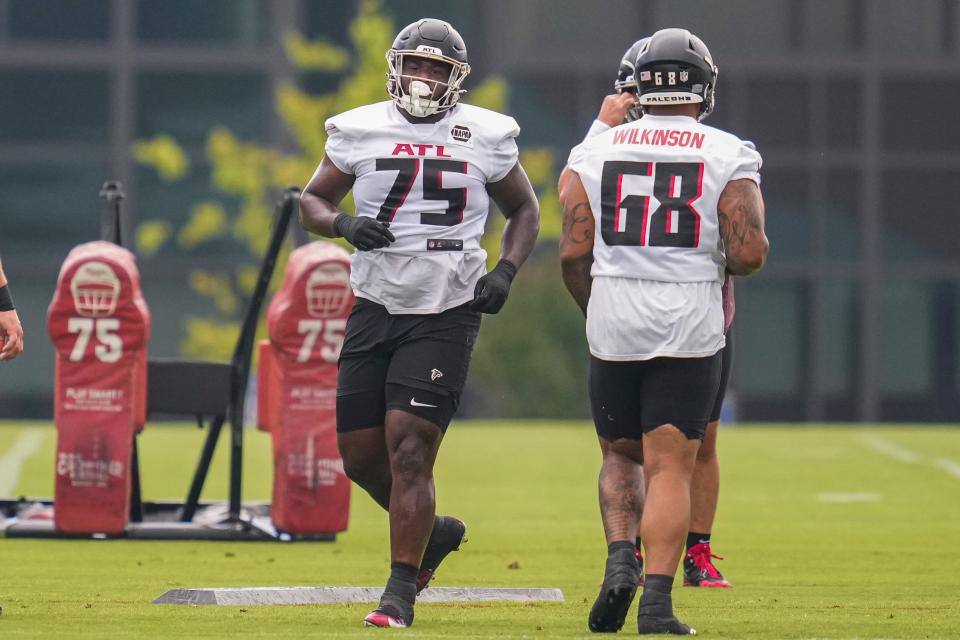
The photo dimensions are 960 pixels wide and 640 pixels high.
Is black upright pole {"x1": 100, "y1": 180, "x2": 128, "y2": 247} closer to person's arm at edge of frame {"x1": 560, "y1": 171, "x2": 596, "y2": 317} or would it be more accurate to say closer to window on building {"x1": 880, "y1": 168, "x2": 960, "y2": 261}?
person's arm at edge of frame {"x1": 560, "y1": 171, "x2": 596, "y2": 317}

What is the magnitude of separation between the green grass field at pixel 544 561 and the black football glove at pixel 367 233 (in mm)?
1337

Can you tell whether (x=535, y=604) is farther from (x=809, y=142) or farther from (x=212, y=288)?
(x=809, y=142)

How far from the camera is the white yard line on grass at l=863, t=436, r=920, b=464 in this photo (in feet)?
63.8

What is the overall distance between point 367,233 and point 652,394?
1.17m

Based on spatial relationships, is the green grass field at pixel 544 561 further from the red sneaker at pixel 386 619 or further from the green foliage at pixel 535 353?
the green foliage at pixel 535 353

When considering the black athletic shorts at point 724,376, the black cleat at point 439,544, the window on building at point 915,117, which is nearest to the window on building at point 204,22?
the window on building at point 915,117

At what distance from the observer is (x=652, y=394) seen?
7.23m

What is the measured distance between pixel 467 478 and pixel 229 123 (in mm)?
17435

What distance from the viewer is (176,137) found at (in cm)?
3319

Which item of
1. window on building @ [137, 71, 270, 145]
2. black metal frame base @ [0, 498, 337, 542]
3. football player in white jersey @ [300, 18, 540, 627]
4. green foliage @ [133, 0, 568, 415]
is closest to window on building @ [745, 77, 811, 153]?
green foliage @ [133, 0, 568, 415]

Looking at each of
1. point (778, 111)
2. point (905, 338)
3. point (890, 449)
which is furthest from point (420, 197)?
point (905, 338)

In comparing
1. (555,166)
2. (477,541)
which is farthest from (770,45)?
(477,541)

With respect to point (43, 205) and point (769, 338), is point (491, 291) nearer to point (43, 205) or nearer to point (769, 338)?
point (43, 205)

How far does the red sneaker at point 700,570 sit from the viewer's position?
29.6 feet
